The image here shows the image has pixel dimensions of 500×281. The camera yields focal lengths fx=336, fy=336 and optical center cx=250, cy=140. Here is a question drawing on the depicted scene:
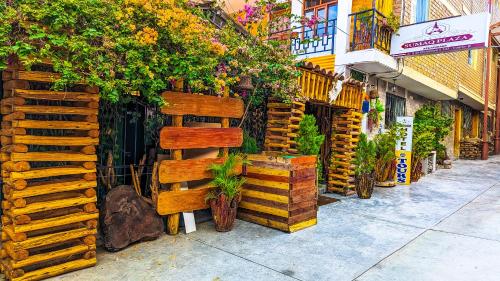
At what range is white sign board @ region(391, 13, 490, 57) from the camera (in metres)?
7.79

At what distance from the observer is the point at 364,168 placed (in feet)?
26.3

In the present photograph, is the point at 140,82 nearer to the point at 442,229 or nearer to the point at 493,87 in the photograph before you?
the point at 442,229

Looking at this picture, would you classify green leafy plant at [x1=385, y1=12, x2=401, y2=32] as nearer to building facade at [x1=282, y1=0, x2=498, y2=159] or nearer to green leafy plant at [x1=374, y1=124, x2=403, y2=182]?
building facade at [x1=282, y1=0, x2=498, y2=159]

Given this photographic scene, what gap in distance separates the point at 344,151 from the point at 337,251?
4.26 meters

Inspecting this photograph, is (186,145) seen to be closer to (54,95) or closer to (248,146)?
(248,146)

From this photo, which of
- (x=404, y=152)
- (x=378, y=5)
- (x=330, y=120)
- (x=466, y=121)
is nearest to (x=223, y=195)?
(x=330, y=120)

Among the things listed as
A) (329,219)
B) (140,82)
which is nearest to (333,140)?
(329,219)

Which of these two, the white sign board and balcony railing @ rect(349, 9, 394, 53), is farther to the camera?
balcony railing @ rect(349, 9, 394, 53)

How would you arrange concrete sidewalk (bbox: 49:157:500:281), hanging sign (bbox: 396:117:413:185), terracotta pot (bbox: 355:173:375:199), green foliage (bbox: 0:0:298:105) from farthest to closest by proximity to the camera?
hanging sign (bbox: 396:117:413:185) < terracotta pot (bbox: 355:173:375:199) < concrete sidewalk (bbox: 49:157:500:281) < green foliage (bbox: 0:0:298:105)

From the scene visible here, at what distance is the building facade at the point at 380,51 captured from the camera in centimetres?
882

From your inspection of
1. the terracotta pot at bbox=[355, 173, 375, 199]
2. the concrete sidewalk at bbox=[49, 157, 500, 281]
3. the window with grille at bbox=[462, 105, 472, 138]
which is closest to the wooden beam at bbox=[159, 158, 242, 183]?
the concrete sidewalk at bbox=[49, 157, 500, 281]

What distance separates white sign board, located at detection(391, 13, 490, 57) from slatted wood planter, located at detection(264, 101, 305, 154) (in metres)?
4.20

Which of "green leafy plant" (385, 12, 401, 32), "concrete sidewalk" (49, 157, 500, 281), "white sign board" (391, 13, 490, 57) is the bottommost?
"concrete sidewalk" (49, 157, 500, 281)

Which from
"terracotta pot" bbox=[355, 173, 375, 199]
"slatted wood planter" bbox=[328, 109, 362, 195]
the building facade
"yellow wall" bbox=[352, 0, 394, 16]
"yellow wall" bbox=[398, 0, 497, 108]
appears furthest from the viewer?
"yellow wall" bbox=[398, 0, 497, 108]
